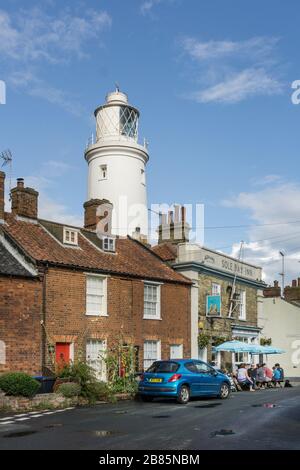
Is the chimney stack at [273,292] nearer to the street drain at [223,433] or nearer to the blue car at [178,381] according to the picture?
the blue car at [178,381]

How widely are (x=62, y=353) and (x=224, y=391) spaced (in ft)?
21.3

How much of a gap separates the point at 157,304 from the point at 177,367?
27.9 feet

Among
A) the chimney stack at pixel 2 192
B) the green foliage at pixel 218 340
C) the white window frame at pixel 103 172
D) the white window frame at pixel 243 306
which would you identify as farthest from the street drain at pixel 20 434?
the white window frame at pixel 103 172

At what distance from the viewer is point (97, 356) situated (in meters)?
25.8

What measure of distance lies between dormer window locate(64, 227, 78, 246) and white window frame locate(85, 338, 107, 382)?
4.56 metres

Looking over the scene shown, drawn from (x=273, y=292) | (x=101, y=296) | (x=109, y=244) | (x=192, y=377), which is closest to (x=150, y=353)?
(x=101, y=296)

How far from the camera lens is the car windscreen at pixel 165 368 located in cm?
2105

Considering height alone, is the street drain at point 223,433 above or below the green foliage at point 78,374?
below

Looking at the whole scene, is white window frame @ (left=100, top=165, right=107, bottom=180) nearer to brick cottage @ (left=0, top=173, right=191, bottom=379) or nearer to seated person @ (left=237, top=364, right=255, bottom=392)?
brick cottage @ (left=0, top=173, right=191, bottom=379)

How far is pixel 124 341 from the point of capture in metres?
27.1

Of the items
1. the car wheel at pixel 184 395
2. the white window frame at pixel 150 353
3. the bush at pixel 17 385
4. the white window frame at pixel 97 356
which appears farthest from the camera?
the white window frame at pixel 150 353

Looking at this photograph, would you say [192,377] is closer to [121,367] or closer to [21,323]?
[121,367]

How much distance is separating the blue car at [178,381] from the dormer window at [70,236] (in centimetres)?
808
